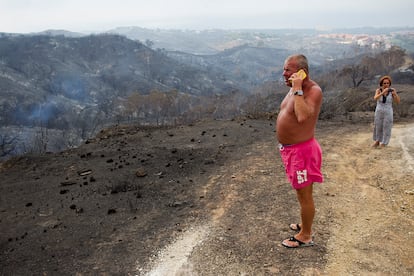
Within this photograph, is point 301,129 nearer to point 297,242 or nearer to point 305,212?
point 305,212

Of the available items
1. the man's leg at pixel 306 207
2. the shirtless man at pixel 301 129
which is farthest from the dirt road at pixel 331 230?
the shirtless man at pixel 301 129

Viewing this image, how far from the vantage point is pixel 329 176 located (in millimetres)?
6859

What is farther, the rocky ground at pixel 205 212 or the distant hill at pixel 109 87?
the distant hill at pixel 109 87

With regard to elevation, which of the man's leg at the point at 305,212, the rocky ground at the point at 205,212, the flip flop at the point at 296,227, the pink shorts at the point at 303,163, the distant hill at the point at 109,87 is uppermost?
the pink shorts at the point at 303,163

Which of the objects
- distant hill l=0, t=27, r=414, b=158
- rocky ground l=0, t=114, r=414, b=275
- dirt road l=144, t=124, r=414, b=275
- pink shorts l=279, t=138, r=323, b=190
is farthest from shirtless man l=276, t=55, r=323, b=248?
distant hill l=0, t=27, r=414, b=158

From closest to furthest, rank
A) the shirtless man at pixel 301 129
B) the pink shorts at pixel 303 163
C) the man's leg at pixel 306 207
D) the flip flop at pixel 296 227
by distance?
the shirtless man at pixel 301 129, the pink shorts at pixel 303 163, the man's leg at pixel 306 207, the flip flop at pixel 296 227

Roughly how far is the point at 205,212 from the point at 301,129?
247 cm

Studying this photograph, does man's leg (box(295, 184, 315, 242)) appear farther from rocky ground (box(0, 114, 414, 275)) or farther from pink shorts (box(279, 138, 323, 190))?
rocky ground (box(0, 114, 414, 275))

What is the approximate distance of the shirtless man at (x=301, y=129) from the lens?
358 cm

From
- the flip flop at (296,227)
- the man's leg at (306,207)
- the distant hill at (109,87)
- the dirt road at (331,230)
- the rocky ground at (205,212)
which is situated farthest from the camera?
the distant hill at (109,87)

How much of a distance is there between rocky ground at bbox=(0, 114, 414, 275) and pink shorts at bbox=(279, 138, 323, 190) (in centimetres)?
94

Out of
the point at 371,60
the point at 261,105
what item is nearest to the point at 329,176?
the point at 261,105

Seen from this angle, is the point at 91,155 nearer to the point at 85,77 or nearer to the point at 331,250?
the point at 331,250

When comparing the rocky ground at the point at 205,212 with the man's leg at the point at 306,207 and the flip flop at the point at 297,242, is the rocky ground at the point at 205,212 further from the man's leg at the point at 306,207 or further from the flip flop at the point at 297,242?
the man's leg at the point at 306,207
